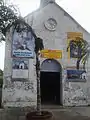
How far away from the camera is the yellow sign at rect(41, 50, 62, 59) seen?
20.4 meters

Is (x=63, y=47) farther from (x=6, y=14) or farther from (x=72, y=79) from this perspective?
(x=6, y=14)

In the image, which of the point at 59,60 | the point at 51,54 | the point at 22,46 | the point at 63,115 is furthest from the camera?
the point at 59,60

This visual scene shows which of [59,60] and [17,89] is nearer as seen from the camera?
[17,89]

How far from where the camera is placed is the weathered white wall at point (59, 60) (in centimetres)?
1952

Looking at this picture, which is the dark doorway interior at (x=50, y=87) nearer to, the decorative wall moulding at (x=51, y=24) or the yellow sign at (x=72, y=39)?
the yellow sign at (x=72, y=39)

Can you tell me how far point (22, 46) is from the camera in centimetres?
2009

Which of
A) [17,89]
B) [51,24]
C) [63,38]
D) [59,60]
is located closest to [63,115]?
[17,89]

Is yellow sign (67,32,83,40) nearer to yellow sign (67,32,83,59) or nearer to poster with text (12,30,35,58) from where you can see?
yellow sign (67,32,83,59)

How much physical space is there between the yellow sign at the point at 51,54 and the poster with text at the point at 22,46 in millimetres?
954

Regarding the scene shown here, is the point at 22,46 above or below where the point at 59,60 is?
above

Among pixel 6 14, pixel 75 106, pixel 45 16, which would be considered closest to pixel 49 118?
pixel 6 14

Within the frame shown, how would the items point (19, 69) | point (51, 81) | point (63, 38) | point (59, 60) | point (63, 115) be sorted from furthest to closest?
point (51, 81), point (63, 38), point (59, 60), point (19, 69), point (63, 115)

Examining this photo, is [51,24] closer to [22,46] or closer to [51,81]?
[22,46]

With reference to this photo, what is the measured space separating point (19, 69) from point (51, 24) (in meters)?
4.51
